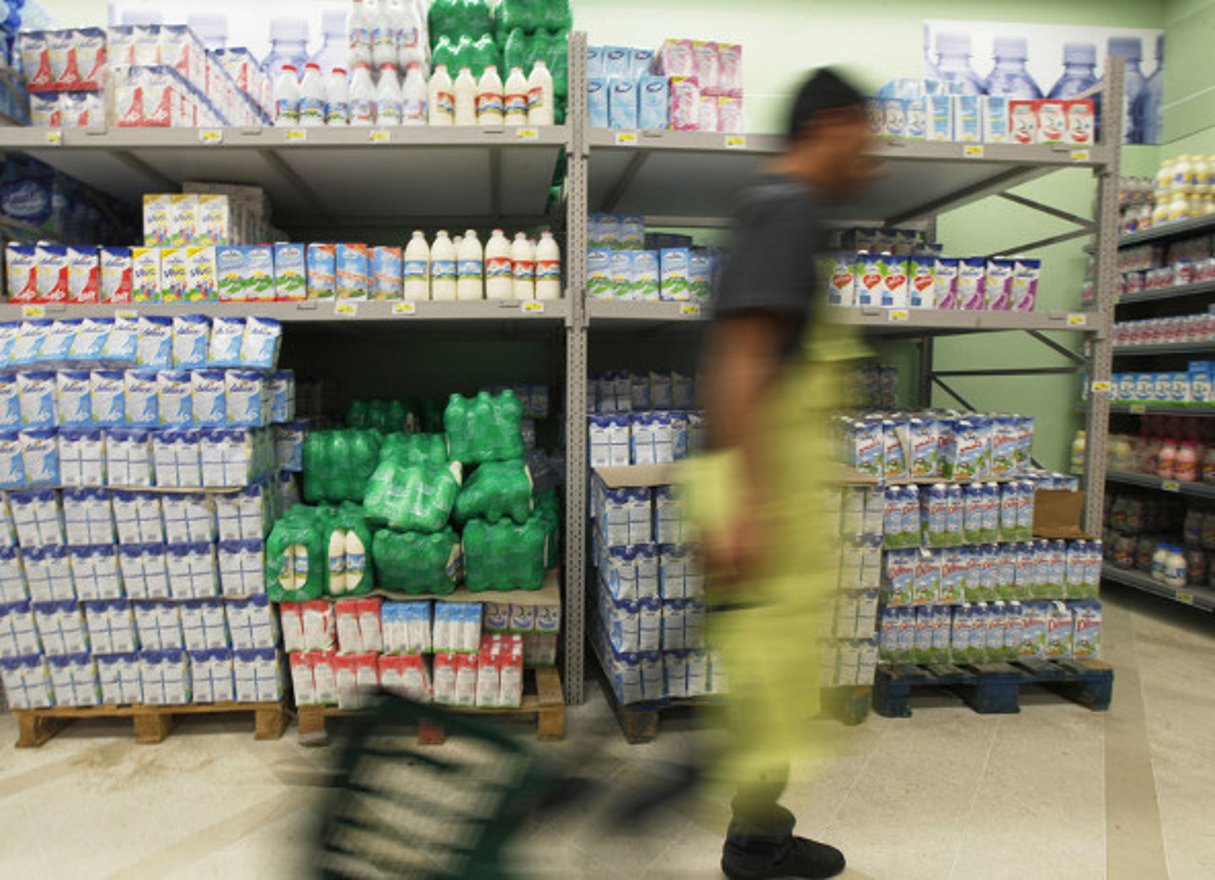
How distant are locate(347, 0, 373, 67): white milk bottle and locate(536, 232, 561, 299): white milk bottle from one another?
111 centimetres

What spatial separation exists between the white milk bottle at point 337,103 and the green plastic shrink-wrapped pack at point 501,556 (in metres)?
1.75

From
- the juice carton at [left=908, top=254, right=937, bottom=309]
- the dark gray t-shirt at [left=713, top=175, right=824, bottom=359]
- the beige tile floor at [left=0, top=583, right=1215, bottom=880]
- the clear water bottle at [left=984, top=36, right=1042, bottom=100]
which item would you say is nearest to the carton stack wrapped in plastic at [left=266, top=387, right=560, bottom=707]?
the beige tile floor at [left=0, top=583, right=1215, bottom=880]

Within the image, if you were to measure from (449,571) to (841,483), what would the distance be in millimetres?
1586

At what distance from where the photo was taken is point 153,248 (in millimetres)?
3156

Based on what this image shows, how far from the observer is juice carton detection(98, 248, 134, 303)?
10.3 ft

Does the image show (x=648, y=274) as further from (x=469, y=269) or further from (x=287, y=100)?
(x=287, y=100)

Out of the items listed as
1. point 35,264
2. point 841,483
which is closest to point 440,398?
point 35,264

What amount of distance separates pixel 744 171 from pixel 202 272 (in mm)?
2457

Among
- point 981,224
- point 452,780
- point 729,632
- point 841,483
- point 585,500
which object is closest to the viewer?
point 452,780

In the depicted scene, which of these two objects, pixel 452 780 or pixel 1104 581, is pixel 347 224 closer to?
pixel 452 780

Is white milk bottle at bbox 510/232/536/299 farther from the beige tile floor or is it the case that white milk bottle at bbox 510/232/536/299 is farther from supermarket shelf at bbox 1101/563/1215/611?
supermarket shelf at bbox 1101/563/1215/611

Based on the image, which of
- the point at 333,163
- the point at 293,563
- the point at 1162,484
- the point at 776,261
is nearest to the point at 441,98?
the point at 333,163

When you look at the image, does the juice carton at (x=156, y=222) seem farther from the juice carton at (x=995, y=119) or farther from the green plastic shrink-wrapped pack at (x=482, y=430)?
the juice carton at (x=995, y=119)

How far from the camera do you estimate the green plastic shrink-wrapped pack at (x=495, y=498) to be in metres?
3.14
